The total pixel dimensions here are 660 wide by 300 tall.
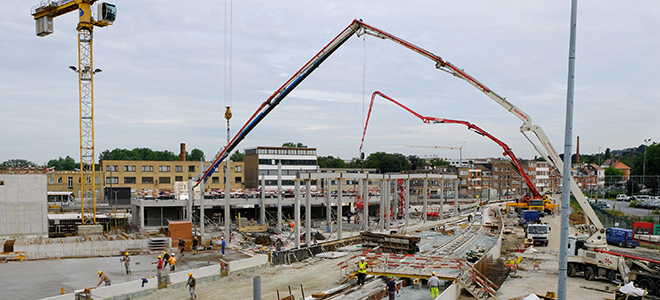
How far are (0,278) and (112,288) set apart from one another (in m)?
8.40

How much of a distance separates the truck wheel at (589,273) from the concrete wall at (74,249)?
1150 inches

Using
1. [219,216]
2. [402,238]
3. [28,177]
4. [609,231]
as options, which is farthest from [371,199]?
[28,177]

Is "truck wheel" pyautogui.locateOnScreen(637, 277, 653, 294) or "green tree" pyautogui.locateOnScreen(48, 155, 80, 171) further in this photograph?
"green tree" pyautogui.locateOnScreen(48, 155, 80, 171)

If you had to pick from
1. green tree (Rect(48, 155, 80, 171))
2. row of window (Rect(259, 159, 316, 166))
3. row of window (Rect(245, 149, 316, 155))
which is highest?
row of window (Rect(245, 149, 316, 155))

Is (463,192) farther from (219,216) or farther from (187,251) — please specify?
(187,251)

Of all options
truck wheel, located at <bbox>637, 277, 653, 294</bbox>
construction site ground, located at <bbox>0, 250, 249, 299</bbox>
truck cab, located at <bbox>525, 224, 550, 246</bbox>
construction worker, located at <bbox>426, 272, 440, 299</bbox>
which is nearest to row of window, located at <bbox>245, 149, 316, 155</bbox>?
construction site ground, located at <bbox>0, 250, 249, 299</bbox>

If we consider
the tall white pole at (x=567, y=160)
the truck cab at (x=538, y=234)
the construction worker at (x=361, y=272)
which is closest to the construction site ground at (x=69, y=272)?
the construction worker at (x=361, y=272)

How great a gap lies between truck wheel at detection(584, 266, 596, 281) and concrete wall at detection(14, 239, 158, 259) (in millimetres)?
29209

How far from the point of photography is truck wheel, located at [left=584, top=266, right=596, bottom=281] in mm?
23531

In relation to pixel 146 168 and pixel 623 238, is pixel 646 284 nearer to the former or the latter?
pixel 623 238

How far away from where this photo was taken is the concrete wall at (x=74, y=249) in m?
30.2

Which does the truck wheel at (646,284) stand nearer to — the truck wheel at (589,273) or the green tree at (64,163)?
the truck wheel at (589,273)

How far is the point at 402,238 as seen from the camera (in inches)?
1091

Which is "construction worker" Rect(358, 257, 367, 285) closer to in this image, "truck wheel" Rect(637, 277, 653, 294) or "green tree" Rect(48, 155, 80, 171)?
"truck wheel" Rect(637, 277, 653, 294)
